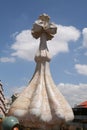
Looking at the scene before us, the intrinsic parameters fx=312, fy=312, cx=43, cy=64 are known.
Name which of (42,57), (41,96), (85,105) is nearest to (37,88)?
(41,96)

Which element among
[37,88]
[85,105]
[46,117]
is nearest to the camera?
[46,117]

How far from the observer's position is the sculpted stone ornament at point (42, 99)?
1948 centimetres

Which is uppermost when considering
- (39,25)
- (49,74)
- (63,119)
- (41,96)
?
(39,25)

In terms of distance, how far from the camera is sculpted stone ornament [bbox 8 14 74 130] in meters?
19.5

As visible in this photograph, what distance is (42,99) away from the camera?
67.2ft

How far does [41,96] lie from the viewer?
2058 cm

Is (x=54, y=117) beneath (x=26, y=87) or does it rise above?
beneath

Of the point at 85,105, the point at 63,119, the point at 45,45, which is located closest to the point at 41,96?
the point at 63,119

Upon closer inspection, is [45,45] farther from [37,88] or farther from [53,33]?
[37,88]

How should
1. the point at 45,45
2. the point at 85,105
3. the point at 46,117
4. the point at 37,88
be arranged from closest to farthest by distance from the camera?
the point at 46,117, the point at 37,88, the point at 45,45, the point at 85,105

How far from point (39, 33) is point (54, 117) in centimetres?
665

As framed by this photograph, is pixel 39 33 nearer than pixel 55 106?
No

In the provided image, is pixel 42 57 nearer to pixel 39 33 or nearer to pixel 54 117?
pixel 39 33

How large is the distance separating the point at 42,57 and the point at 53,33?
85.3 inches
